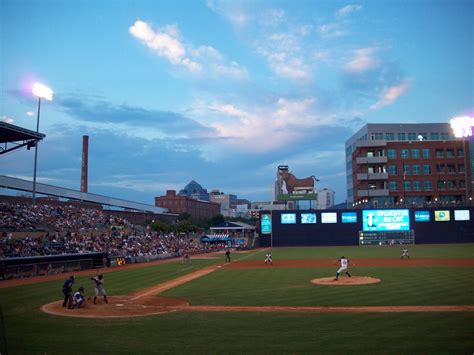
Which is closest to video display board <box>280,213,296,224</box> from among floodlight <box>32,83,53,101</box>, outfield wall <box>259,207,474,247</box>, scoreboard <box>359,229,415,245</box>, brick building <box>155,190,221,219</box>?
outfield wall <box>259,207,474,247</box>

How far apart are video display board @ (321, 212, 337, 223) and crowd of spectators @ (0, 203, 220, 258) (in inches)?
970

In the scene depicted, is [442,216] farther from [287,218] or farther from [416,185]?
[287,218]

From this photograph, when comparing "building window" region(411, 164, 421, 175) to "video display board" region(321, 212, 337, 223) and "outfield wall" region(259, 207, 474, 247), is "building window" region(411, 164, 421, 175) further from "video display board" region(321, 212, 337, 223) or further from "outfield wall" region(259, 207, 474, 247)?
"video display board" region(321, 212, 337, 223)

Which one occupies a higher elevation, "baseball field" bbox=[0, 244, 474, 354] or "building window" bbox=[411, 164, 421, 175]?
"building window" bbox=[411, 164, 421, 175]

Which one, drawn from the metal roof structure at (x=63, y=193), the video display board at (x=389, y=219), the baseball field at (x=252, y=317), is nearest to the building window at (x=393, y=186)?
the video display board at (x=389, y=219)

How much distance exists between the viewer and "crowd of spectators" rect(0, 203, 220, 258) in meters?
40.2

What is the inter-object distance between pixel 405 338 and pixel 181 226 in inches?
3185

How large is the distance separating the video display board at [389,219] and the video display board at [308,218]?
9477mm

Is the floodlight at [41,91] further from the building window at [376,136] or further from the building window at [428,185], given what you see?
the building window at [428,185]

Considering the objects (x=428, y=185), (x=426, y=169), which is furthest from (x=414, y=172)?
(x=428, y=185)

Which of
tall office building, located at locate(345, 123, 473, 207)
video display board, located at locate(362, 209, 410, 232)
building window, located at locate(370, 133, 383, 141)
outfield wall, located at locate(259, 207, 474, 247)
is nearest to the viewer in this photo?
video display board, located at locate(362, 209, 410, 232)

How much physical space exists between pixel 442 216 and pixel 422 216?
3581mm

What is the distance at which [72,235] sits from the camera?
48.7 m

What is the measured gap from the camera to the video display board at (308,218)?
7747 cm
